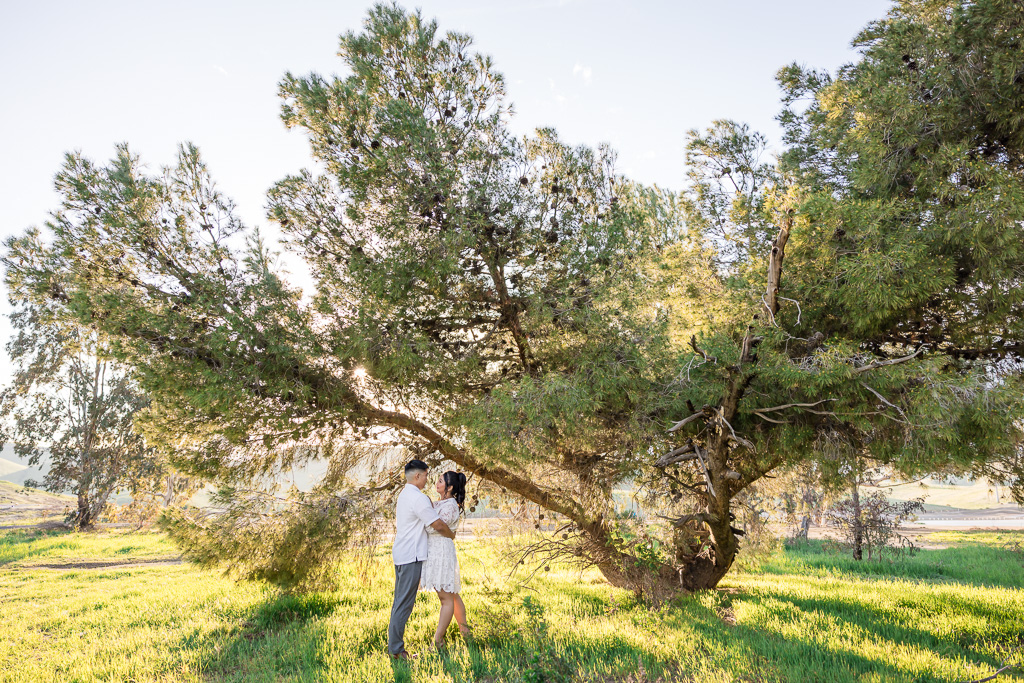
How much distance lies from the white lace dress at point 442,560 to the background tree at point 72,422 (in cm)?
1719

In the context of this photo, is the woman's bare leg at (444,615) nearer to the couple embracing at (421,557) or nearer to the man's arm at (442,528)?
the couple embracing at (421,557)

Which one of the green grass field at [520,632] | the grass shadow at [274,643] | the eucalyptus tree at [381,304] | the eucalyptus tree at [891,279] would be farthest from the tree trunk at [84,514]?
the eucalyptus tree at [891,279]

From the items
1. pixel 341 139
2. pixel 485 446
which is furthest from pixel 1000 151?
pixel 341 139

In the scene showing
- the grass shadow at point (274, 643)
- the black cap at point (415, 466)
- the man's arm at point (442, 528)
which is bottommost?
the grass shadow at point (274, 643)

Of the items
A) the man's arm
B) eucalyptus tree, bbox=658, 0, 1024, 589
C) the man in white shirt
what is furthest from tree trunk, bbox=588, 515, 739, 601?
the man in white shirt

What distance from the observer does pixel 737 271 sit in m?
6.19

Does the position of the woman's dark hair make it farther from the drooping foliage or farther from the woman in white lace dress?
the drooping foliage

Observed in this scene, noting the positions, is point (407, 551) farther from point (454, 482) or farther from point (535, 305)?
point (535, 305)

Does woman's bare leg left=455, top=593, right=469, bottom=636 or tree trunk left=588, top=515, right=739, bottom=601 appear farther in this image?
tree trunk left=588, top=515, right=739, bottom=601

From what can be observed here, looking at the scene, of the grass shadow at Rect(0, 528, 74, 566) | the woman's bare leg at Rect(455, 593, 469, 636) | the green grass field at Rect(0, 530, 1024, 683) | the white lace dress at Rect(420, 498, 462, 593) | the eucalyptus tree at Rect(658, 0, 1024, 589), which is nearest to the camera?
the green grass field at Rect(0, 530, 1024, 683)

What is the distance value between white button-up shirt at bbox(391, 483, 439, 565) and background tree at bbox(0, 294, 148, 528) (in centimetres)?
1707

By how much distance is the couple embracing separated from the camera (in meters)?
4.85

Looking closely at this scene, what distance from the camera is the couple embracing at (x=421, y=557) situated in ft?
15.9

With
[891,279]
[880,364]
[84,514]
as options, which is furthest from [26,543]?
[891,279]
